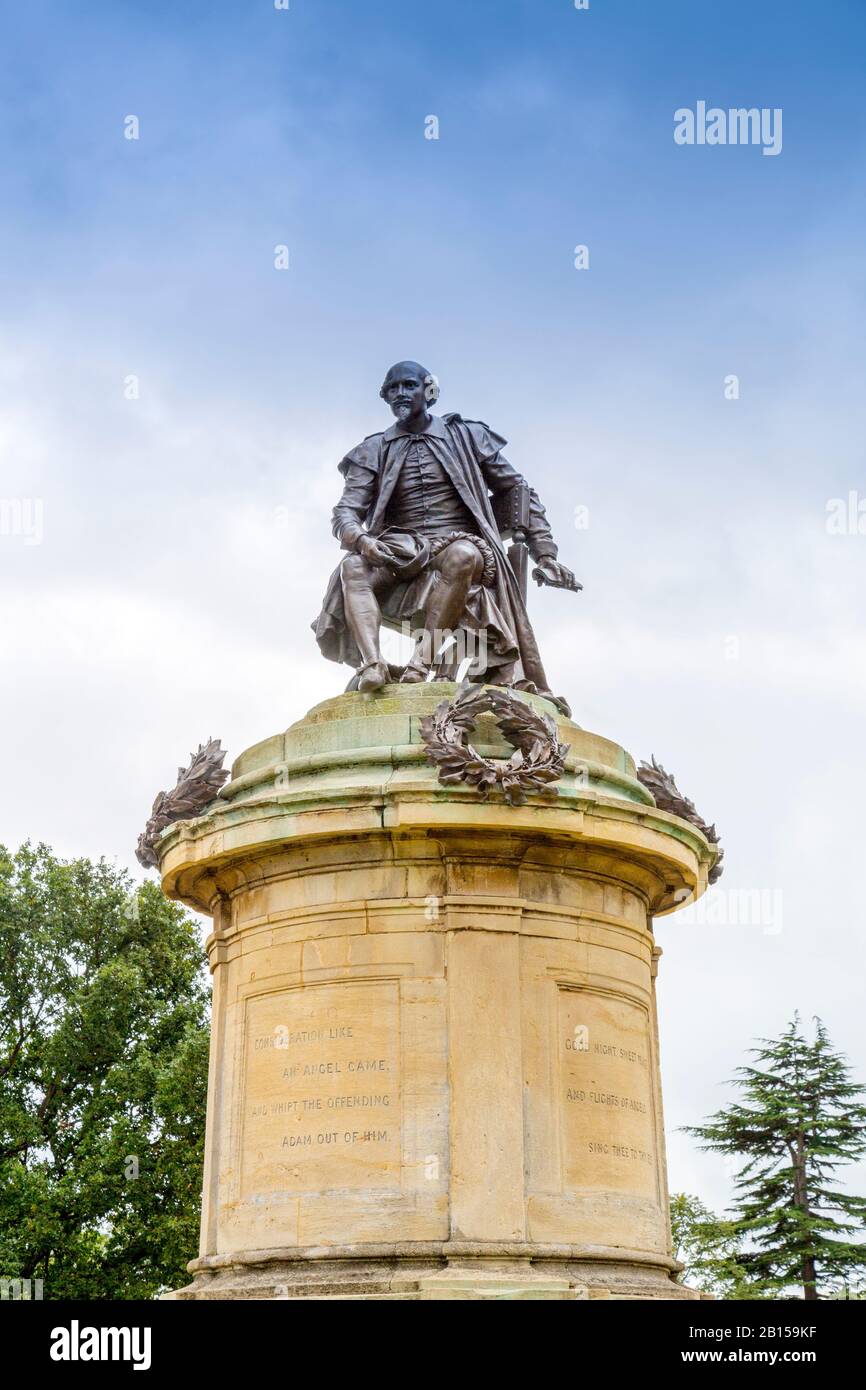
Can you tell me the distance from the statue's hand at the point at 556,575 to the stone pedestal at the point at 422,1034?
8.79 feet

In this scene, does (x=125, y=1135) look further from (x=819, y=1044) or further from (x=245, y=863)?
(x=245, y=863)

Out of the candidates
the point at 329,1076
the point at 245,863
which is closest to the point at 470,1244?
the point at 329,1076

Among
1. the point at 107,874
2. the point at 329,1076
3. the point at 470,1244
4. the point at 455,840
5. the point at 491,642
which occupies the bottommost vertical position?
the point at 470,1244

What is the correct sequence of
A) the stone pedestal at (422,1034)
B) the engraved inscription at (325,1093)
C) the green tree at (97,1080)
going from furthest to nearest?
the green tree at (97,1080)
the engraved inscription at (325,1093)
the stone pedestal at (422,1034)

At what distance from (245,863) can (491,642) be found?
3.39 metres

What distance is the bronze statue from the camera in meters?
15.2

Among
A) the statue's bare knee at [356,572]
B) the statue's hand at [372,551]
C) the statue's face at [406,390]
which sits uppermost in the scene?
the statue's face at [406,390]

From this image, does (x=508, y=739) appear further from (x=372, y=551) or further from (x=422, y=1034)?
(x=372, y=551)

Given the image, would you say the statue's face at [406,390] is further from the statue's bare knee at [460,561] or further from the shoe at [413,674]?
the shoe at [413,674]

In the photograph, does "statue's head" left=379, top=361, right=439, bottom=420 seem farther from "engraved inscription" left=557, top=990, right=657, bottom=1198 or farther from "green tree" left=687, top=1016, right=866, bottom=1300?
"green tree" left=687, top=1016, right=866, bottom=1300

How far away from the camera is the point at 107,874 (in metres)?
41.2

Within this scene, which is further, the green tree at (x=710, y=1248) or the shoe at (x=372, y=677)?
the green tree at (x=710, y=1248)

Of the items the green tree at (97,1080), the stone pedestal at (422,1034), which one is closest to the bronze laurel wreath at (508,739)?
the stone pedestal at (422,1034)

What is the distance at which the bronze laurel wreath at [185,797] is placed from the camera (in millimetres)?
14211
